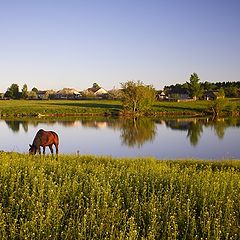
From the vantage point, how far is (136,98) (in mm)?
100750

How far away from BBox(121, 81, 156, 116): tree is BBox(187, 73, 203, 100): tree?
132 ft

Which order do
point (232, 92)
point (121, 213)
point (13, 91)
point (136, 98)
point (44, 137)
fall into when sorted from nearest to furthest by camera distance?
point (121, 213)
point (44, 137)
point (136, 98)
point (232, 92)
point (13, 91)

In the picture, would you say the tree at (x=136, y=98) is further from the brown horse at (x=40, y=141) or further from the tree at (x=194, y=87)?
the brown horse at (x=40, y=141)

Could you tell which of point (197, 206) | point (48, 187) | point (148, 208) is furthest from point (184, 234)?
point (48, 187)

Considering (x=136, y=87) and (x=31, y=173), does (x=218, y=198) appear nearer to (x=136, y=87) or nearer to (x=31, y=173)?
(x=31, y=173)

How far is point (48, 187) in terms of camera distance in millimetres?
12164

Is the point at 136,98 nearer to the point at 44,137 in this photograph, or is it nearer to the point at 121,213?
the point at 44,137

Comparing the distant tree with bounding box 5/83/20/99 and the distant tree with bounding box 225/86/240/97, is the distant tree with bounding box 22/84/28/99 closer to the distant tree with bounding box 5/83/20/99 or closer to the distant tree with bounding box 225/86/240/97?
the distant tree with bounding box 5/83/20/99

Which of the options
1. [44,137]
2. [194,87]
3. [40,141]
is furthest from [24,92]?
[40,141]

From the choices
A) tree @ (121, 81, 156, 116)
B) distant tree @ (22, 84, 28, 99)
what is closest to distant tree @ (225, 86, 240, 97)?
tree @ (121, 81, 156, 116)

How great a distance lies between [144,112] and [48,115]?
84.7 feet

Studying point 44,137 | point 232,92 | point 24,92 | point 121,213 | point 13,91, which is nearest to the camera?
point 121,213

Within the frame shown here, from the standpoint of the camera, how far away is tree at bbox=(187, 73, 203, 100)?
139 meters

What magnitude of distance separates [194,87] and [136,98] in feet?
157
